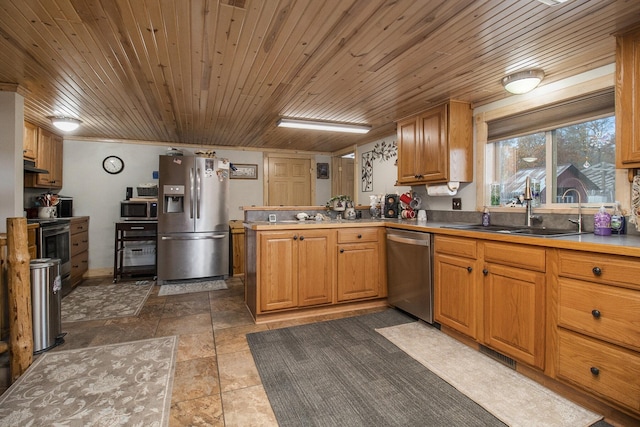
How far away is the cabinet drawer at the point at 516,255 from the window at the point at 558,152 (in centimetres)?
88

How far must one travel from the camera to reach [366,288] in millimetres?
3371

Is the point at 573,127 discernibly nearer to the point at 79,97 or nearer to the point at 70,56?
the point at 70,56

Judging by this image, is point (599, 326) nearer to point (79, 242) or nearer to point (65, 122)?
point (65, 122)

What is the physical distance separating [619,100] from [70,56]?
3.76 meters

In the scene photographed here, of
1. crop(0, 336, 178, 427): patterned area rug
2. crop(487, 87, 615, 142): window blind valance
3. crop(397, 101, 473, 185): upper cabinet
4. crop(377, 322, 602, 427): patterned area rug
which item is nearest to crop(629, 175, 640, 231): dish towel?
crop(487, 87, 615, 142): window blind valance

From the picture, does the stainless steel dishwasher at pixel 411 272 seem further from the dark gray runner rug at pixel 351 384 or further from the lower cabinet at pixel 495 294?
the dark gray runner rug at pixel 351 384

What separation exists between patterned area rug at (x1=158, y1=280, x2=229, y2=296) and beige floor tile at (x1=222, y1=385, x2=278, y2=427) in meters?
2.53

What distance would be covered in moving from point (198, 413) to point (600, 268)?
2275 millimetres

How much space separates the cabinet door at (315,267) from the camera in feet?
10.1

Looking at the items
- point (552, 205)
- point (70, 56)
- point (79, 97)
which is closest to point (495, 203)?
point (552, 205)

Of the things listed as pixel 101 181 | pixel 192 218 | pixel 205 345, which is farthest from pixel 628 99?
pixel 101 181

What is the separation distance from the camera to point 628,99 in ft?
6.29

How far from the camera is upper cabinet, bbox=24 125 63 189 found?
4223 mm

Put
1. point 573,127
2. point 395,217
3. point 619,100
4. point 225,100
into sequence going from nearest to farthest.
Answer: point 619,100, point 573,127, point 225,100, point 395,217
